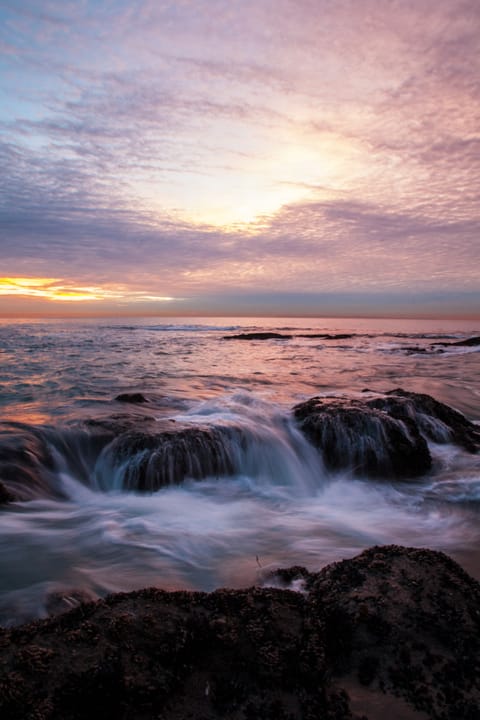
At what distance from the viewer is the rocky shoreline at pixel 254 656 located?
6.57ft

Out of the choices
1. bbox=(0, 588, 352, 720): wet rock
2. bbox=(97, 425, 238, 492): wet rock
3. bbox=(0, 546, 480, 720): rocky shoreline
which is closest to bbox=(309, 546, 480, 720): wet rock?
bbox=(0, 546, 480, 720): rocky shoreline

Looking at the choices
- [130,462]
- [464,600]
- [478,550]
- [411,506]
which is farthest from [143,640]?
[411,506]

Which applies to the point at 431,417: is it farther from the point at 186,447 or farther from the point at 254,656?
the point at 254,656

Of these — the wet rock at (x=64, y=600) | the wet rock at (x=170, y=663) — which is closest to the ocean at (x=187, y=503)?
the wet rock at (x=64, y=600)

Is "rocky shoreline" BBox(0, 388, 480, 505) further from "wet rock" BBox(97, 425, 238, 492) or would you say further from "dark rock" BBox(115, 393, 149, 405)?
"dark rock" BBox(115, 393, 149, 405)

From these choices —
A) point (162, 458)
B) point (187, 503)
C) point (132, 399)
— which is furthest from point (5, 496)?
point (132, 399)

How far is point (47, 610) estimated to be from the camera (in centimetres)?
330

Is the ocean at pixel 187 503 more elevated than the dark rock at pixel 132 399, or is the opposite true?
the dark rock at pixel 132 399

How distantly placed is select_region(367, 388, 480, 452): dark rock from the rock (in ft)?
2.49

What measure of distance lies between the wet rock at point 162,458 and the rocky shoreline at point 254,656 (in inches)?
155

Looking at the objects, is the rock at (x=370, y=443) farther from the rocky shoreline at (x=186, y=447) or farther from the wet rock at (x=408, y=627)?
the wet rock at (x=408, y=627)

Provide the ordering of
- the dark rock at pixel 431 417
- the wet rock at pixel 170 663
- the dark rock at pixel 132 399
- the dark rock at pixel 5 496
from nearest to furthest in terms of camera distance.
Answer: the wet rock at pixel 170 663
the dark rock at pixel 5 496
the dark rock at pixel 431 417
the dark rock at pixel 132 399

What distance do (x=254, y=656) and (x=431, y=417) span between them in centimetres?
818

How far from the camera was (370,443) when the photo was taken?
7629 mm
